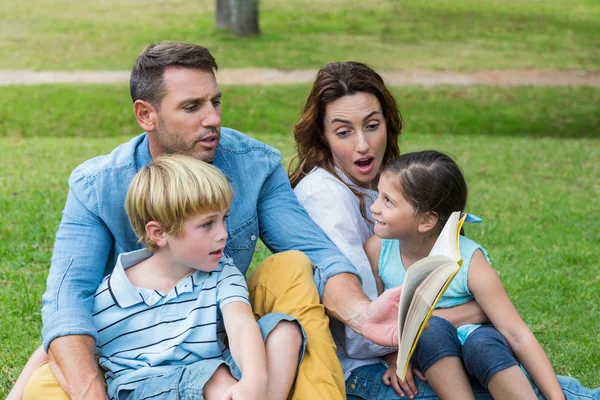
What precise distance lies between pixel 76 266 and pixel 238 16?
56.6 ft

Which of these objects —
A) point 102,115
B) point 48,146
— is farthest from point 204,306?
point 102,115

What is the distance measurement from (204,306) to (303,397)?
48 cm

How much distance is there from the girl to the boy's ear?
845 mm

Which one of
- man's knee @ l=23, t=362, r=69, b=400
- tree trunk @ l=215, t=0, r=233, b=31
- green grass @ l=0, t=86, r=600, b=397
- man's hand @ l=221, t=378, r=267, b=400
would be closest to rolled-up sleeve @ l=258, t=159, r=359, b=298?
man's hand @ l=221, t=378, r=267, b=400

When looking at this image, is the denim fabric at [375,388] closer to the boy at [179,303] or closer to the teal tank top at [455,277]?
the teal tank top at [455,277]

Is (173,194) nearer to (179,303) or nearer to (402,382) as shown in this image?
(179,303)

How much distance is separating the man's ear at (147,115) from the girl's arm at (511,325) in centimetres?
138

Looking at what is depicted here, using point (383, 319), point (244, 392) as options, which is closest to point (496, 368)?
point (383, 319)

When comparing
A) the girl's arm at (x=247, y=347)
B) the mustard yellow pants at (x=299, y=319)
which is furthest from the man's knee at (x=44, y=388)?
the girl's arm at (x=247, y=347)

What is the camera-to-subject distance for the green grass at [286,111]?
12461 mm

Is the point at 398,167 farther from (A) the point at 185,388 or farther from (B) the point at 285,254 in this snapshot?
(A) the point at 185,388

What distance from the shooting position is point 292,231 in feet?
11.2

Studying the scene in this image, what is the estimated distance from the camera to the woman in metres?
3.28

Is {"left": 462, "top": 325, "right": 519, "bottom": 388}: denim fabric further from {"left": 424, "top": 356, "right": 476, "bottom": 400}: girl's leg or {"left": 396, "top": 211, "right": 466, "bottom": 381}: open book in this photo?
{"left": 396, "top": 211, "right": 466, "bottom": 381}: open book
